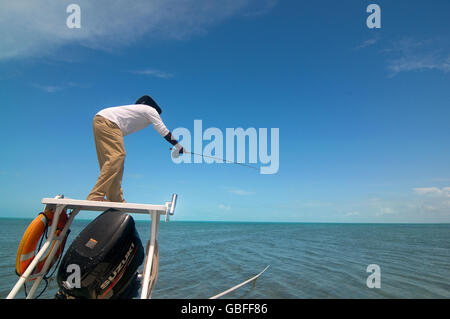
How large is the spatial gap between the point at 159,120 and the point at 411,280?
32.3 feet

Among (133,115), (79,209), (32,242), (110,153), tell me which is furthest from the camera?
(133,115)

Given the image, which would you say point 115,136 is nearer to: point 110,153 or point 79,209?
point 110,153

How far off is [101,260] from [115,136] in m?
1.56

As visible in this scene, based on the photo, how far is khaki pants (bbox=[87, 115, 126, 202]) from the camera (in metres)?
3.26

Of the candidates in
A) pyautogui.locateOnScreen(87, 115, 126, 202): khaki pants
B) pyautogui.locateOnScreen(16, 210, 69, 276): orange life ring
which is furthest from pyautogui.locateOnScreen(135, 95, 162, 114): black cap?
pyautogui.locateOnScreen(16, 210, 69, 276): orange life ring

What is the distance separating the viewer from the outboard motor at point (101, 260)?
2632 millimetres

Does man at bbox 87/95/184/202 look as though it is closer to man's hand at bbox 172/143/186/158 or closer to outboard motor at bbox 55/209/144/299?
man's hand at bbox 172/143/186/158

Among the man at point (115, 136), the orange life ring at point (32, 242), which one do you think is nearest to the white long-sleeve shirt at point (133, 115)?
the man at point (115, 136)

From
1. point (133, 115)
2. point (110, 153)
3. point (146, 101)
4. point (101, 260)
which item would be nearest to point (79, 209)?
point (101, 260)

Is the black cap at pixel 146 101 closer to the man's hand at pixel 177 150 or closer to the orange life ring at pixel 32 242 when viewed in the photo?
the man's hand at pixel 177 150

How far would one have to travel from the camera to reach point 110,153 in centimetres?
337

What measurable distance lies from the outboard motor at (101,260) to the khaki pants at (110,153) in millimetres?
499
